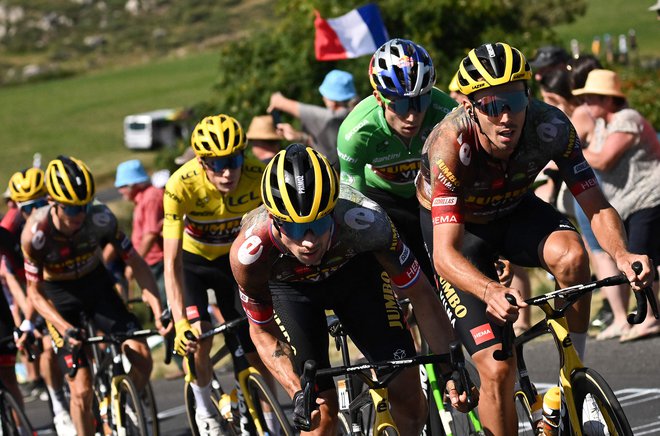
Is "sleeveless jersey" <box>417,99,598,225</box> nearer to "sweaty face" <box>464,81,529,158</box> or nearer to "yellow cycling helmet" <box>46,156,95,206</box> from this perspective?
"sweaty face" <box>464,81,529,158</box>

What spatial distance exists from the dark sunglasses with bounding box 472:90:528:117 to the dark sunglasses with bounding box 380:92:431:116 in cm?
140

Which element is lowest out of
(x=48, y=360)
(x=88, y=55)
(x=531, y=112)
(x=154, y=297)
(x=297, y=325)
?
(x=88, y=55)

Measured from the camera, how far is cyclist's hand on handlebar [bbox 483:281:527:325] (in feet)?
16.7

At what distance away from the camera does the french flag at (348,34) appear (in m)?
12.7

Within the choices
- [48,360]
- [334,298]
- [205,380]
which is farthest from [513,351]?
[48,360]

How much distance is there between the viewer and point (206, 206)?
26.6 feet

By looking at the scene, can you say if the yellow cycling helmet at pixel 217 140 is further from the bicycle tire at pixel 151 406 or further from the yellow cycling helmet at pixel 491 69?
the yellow cycling helmet at pixel 491 69

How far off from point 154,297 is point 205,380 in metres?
0.82

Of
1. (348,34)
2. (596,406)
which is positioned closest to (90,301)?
(348,34)

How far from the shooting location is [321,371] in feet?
17.4

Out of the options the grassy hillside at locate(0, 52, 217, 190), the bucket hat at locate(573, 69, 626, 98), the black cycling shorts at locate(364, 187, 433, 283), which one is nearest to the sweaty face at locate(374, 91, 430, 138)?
the black cycling shorts at locate(364, 187, 433, 283)

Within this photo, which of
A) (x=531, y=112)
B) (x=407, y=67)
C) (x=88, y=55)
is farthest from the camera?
(x=88, y=55)

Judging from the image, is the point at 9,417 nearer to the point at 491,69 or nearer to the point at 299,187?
the point at 299,187

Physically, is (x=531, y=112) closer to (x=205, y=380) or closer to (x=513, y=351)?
(x=513, y=351)
